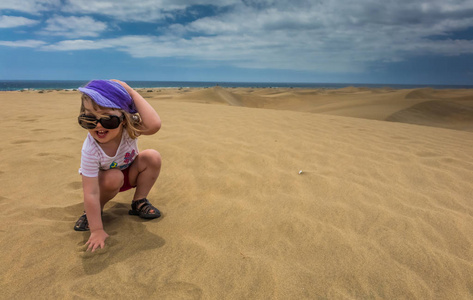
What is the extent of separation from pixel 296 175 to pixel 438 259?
1.40 m

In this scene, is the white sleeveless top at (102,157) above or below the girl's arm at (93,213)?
above

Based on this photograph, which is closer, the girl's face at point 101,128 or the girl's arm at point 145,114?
the girl's face at point 101,128

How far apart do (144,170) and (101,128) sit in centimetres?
49

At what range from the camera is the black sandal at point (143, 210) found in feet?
6.71

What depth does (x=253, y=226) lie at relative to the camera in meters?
1.97

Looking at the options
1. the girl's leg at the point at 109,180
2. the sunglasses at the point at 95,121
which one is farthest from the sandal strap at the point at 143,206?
the sunglasses at the point at 95,121

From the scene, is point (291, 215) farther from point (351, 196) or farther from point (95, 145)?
point (95, 145)

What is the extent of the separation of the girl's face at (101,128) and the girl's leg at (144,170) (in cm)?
30

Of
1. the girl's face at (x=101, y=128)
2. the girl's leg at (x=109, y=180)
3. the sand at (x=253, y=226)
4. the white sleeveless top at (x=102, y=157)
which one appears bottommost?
the sand at (x=253, y=226)

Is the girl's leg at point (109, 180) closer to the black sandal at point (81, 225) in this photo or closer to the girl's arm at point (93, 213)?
the girl's arm at point (93, 213)

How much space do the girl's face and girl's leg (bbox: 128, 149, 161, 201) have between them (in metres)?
0.30

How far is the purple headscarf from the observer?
1634 mm

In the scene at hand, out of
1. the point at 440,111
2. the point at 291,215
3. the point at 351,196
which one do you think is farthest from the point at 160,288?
the point at 440,111

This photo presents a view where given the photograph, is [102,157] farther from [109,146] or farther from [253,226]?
[253,226]
